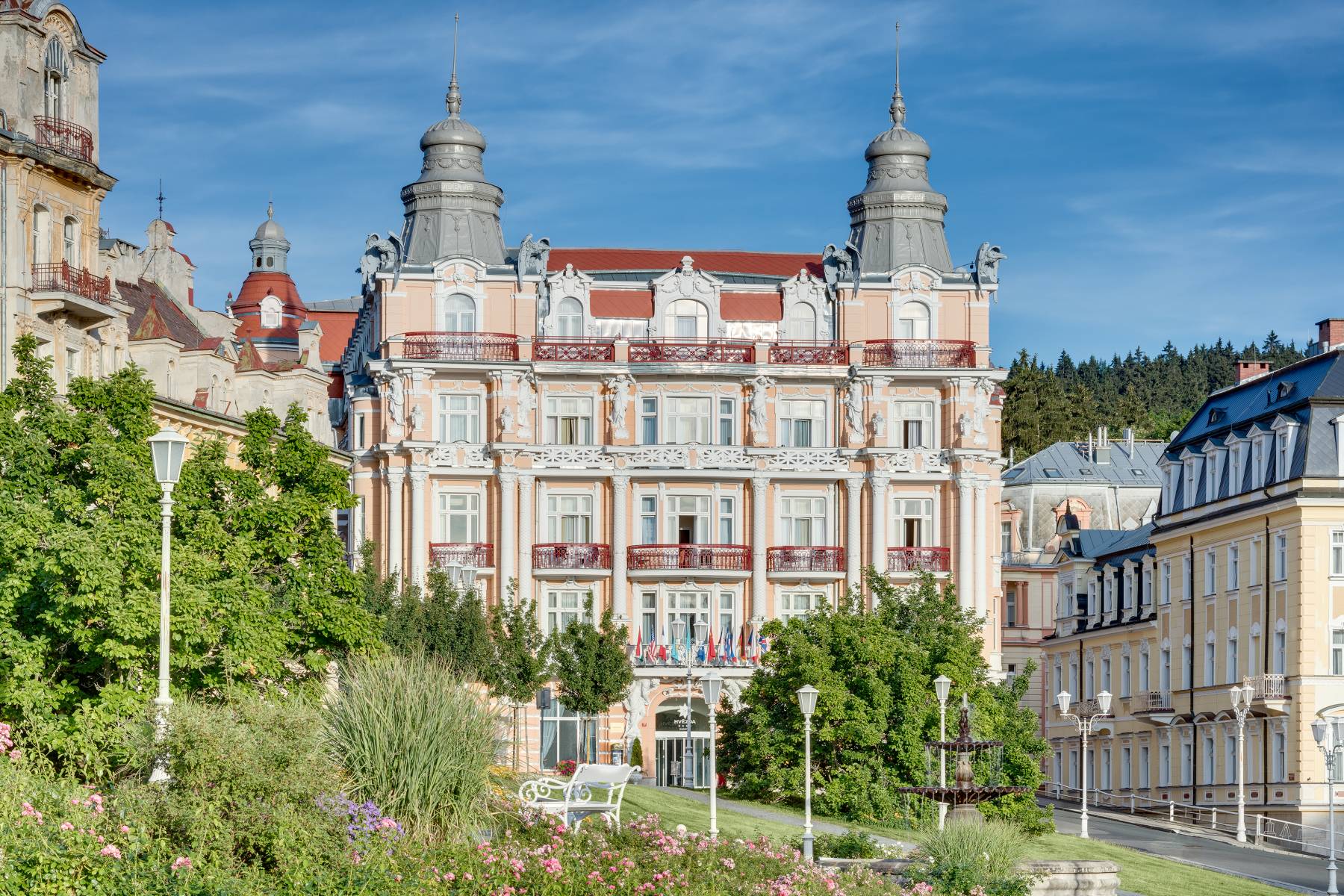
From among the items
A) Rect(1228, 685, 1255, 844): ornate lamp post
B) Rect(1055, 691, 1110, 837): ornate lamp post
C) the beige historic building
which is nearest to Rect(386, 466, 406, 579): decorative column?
Rect(1055, 691, 1110, 837): ornate lamp post

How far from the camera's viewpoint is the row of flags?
76375mm

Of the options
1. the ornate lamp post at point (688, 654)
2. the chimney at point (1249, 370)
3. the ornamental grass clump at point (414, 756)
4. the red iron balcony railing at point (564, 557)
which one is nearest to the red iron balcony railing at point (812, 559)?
the ornate lamp post at point (688, 654)

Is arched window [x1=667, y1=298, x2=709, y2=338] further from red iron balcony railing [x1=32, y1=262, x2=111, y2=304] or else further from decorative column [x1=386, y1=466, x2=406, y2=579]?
red iron balcony railing [x1=32, y1=262, x2=111, y2=304]

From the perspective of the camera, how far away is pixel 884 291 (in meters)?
80.1

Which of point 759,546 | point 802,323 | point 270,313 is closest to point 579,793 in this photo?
point 759,546

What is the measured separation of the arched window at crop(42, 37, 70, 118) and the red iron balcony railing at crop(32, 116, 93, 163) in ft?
0.91

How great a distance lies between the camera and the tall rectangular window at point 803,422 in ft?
261

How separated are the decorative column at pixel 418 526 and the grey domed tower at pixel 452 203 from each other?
7.71m

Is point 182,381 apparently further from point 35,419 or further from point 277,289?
point 277,289

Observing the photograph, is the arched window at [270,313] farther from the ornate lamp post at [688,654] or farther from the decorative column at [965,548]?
the decorative column at [965,548]

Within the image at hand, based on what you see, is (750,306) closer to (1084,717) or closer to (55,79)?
(1084,717)

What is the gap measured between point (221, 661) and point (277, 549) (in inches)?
150

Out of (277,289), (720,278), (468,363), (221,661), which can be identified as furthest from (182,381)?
(277,289)

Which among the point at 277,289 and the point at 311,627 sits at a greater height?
the point at 277,289
